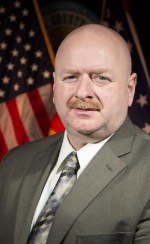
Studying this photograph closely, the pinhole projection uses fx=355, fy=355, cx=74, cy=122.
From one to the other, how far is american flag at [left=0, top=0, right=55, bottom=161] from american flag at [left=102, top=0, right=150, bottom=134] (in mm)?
542

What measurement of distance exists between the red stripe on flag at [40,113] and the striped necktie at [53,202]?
1.14 m

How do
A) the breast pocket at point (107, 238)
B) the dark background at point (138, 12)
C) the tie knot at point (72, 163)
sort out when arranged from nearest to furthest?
the breast pocket at point (107, 238) → the tie knot at point (72, 163) → the dark background at point (138, 12)

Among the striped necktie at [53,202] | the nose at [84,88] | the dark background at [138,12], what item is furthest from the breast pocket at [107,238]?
the dark background at [138,12]

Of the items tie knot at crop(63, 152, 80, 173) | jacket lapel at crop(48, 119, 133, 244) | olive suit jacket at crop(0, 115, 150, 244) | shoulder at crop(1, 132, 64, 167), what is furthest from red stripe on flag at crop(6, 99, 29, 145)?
jacket lapel at crop(48, 119, 133, 244)

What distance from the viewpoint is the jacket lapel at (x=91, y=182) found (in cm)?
137

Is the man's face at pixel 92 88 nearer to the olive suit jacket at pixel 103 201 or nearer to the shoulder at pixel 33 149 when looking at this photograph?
the olive suit jacket at pixel 103 201

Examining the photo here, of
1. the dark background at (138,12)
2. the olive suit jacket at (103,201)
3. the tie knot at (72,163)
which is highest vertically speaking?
the dark background at (138,12)

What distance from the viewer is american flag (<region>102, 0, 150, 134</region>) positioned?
108 inches

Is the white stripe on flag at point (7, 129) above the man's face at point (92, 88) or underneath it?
underneath

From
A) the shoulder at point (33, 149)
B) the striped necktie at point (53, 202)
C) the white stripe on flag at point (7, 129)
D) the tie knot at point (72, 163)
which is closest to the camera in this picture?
the striped necktie at point (53, 202)

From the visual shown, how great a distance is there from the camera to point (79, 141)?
1.57 metres

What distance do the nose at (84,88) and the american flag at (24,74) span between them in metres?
1.25

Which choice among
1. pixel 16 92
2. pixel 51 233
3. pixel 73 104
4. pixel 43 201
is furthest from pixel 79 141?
pixel 16 92

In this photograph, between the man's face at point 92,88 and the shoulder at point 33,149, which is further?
the shoulder at point 33,149
